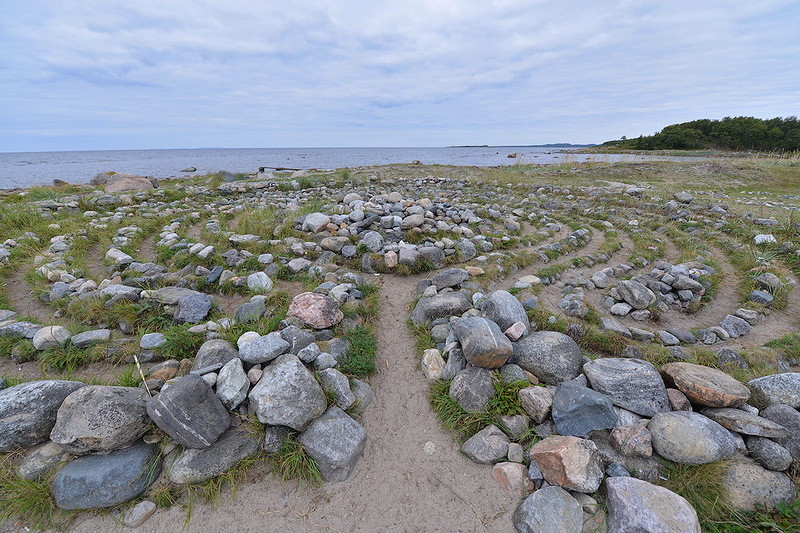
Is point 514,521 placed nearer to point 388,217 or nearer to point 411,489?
point 411,489

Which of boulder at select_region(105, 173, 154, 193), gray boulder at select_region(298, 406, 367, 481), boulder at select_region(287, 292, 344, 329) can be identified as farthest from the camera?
boulder at select_region(105, 173, 154, 193)

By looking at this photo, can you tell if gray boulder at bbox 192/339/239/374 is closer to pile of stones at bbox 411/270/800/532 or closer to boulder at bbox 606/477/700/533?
pile of stones at bbox 411/270/800/532

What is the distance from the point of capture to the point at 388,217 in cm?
897

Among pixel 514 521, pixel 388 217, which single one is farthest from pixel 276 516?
pixel 388 217

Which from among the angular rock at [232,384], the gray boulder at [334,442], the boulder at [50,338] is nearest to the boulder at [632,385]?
the gray boulder at [334,442]

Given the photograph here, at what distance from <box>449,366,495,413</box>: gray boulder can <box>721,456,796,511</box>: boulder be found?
1940mm

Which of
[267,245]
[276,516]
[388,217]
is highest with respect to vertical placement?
[388,217]

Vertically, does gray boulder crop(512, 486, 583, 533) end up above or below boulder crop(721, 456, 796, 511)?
below

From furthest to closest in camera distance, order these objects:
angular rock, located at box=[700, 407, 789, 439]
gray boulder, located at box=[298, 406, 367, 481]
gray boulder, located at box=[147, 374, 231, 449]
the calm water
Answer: the calm water, gray boulder, located at box=[298, 406, 367, 481], gray boulder, located at box=[147, 374, 231, 449], angular rock, located at box=[700, 407, 789, 439]

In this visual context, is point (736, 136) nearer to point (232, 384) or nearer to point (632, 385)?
point (632, 385)

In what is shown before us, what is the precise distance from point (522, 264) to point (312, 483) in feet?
19.4

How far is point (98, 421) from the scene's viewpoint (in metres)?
2.82

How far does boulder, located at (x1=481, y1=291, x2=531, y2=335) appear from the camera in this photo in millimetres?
4383

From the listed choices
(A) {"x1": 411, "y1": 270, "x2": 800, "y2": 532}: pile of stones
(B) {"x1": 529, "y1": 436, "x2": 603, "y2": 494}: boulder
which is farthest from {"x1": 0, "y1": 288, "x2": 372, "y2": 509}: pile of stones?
(B) {"x1": 529, "y1": 436, "x2": 603, "y2": 494}: boulder
